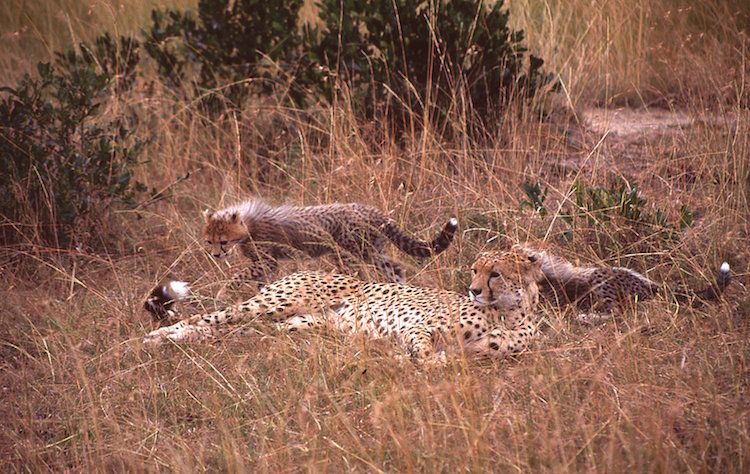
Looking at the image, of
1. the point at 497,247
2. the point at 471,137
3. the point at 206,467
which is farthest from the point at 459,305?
the point at 471,137

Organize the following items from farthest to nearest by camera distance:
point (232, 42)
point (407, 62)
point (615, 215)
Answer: point (232, 42) < point (407, 62) < point (615, 215)

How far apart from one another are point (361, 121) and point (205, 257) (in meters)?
1.40

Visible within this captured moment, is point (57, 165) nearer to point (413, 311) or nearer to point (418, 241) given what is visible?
point (418, 241)

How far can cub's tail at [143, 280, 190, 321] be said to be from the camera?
414 centimetres

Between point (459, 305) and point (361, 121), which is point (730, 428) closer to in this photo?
point (459, 305)

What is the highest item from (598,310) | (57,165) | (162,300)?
(57,165)

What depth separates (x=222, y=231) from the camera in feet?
15.3

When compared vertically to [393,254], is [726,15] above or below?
above

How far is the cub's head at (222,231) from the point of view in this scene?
4.66 meters

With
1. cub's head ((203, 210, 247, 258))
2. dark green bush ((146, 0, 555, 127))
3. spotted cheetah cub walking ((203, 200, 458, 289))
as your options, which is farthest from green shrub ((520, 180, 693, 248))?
cub's head ((203, 210, 247, 258))

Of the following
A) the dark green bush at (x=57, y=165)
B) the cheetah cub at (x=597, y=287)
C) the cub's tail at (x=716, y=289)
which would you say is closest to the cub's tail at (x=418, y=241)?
the cheetah cub at (x=597, y=287)

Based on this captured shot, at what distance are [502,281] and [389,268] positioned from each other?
100 cm

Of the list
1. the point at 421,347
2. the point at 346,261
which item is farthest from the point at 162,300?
the point at 421,347

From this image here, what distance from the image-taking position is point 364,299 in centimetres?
407
